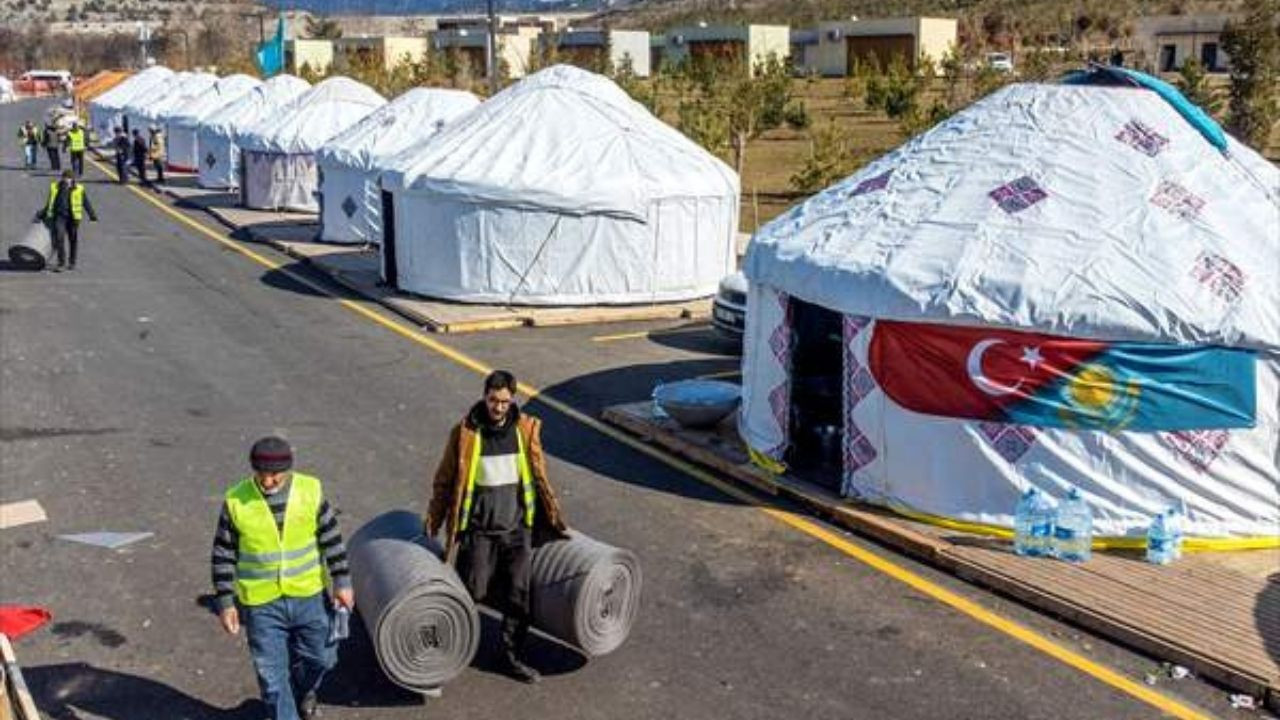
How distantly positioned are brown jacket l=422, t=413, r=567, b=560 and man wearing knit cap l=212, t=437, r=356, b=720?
875mm

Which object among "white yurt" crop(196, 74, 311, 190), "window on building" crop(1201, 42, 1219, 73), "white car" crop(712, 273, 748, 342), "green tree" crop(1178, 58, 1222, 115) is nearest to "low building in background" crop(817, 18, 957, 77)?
"window on building" crop(1201, 42, 1219, 73)

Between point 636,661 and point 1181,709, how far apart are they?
125 inches

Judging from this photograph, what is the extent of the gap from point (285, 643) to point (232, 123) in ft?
99.3

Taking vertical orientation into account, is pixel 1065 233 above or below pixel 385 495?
above

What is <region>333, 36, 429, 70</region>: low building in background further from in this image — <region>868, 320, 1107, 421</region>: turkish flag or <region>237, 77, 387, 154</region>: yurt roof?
<region>868, 320, 1107, 421</region>: turkish flag

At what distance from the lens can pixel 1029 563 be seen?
907cm

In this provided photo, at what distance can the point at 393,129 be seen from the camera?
2494 cm

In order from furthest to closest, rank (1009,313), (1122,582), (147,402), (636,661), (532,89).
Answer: (532,89)
(147,402)
(1009,313)
(1122,582)
(636,661)

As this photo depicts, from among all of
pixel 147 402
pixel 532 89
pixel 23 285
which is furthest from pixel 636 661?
pixel 23 285

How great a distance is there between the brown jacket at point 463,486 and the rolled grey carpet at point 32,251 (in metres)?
17.6

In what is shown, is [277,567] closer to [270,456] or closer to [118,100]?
[270,456]

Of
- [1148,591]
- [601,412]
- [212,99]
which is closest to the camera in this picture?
[1148,591]

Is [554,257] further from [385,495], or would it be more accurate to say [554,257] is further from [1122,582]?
[1122,582]

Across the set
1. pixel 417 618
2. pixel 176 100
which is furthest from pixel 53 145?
pixel 417 618
